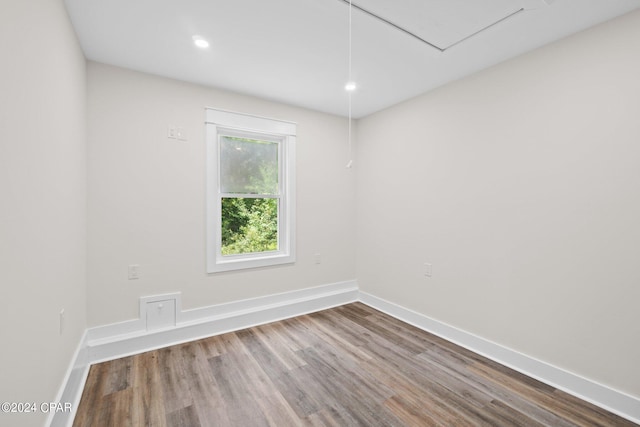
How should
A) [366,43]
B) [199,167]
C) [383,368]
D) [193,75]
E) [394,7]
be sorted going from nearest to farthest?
[394,7] < [366,43] < [383,368] < [193,75] < [199,167]

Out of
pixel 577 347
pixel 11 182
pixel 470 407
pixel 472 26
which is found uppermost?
pixel 472 26

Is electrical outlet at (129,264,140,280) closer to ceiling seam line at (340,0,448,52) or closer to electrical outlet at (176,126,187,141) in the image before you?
electrical outlet at (176,126,187,141)

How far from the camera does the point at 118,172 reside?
2518 mm

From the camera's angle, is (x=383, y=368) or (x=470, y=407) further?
A: (x=383, y=368)

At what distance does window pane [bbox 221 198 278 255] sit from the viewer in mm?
3176

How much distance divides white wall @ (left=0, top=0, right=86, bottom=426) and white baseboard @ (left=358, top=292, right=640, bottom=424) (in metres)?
3.01

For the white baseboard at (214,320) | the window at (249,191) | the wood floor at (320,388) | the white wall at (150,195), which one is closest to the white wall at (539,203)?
the wood floor at (320,388)

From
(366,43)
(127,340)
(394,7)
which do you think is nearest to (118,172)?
(127,340)

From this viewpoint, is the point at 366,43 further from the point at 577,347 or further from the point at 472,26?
the point at 577,347

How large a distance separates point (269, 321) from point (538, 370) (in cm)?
251

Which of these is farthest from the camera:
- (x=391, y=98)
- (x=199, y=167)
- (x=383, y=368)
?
(x=391, y=98)

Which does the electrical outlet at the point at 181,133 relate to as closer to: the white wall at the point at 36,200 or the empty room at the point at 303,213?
the empty room at the point at 303,213

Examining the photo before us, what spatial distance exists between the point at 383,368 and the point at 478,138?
86.7 inches

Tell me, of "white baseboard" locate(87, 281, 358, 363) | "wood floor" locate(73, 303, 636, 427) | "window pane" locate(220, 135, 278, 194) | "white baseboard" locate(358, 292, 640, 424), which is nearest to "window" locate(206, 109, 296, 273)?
"window pane" locate(220, 135, 278, 194)
